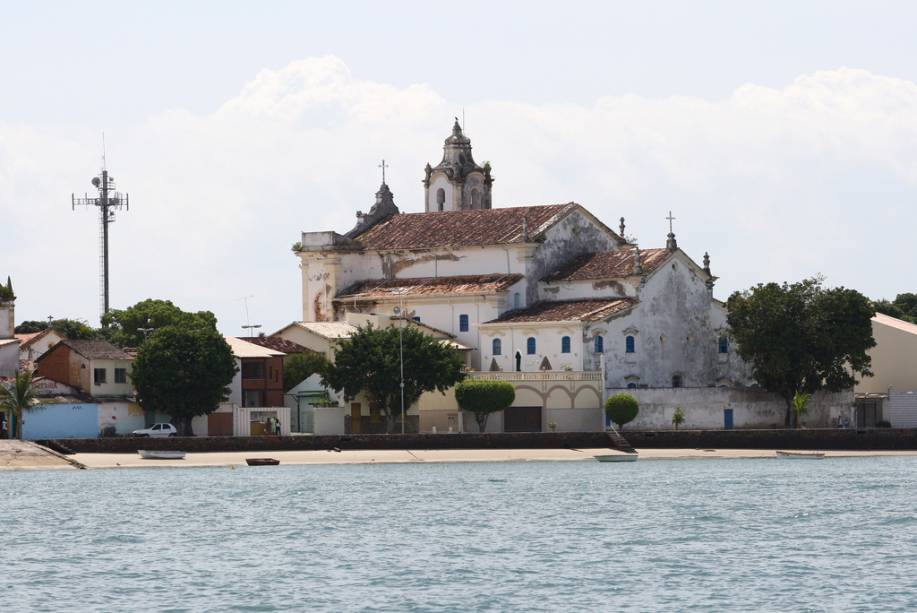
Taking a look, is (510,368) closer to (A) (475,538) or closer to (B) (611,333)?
(B) (611,333)

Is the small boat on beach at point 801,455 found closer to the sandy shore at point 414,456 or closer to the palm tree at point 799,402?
the sandy shore at point 414,456

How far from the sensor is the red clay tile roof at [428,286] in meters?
111

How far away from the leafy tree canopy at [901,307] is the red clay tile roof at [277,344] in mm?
53468

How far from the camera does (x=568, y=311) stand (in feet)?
352

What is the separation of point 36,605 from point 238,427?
167 feet

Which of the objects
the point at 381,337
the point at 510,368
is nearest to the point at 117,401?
the point at 381,337

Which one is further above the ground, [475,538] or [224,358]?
[224,358]

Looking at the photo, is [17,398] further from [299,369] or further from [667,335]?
[667,335]

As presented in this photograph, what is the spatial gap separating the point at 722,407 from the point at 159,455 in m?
28.8

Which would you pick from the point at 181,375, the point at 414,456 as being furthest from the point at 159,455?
the point at 414,456

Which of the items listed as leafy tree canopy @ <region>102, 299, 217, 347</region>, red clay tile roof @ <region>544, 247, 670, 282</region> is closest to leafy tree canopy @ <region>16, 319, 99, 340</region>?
leafy tree canopy @ <region>102, 299, 217, 347</region>

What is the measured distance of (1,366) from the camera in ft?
327

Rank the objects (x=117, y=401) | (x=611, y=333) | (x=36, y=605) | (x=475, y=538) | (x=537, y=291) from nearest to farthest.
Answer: (x=36, y=605) → (x=475, y=538) → (x=117, y=401) → (x=611, y=333) → (x=537, y=291)

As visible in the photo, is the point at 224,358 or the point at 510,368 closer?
the point at 224,358
